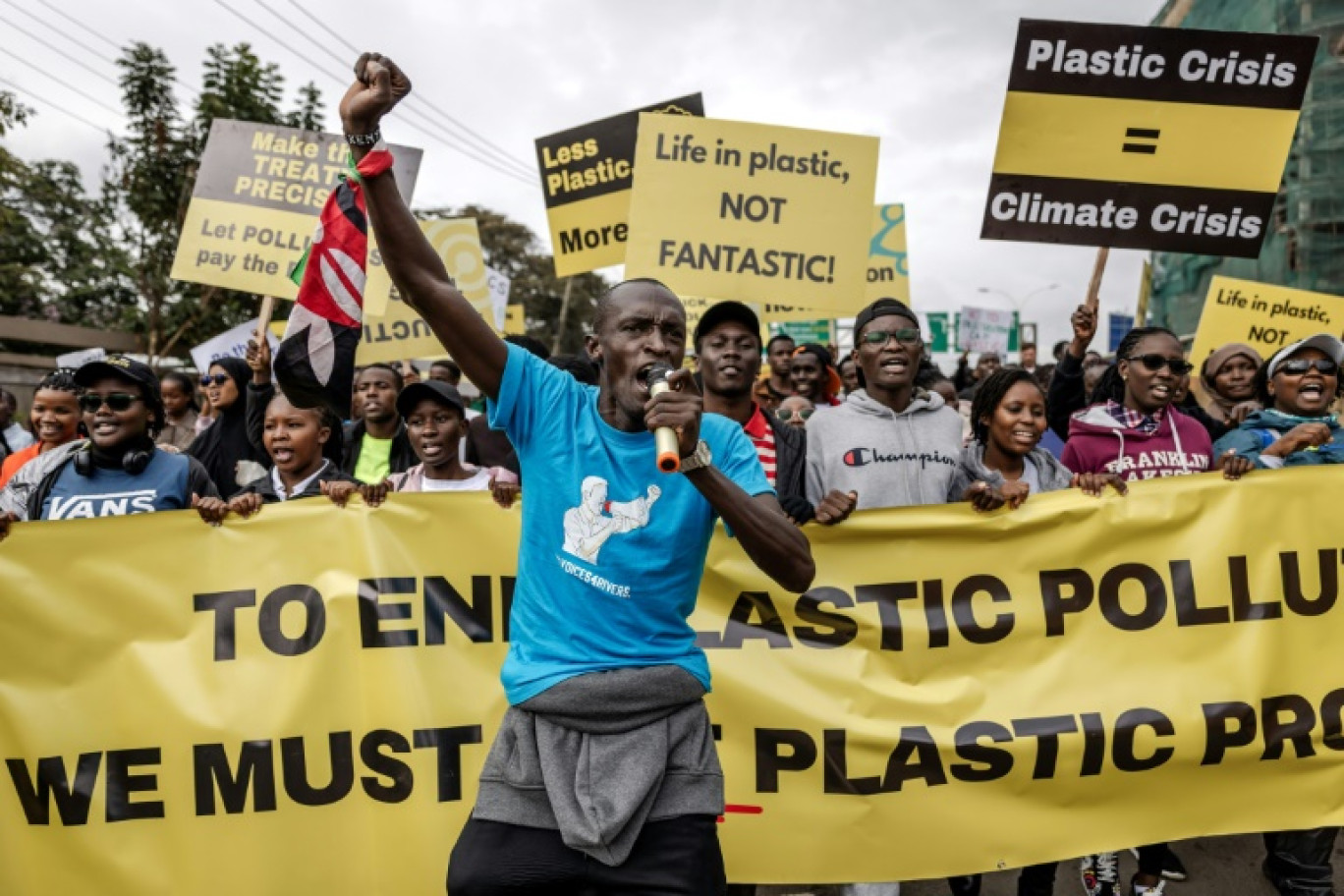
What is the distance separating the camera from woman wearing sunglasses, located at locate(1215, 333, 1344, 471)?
394 centimetres

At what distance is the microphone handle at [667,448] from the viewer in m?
1.74

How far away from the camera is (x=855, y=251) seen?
5477mm

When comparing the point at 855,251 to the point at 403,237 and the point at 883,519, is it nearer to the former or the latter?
the point at 883,519

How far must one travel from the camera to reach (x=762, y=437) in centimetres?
399

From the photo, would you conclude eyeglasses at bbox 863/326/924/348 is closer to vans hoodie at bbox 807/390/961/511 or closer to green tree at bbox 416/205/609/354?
vans hoodie at bbox 807/390/961/511

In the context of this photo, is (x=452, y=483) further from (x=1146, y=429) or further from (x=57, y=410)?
(x=1146, y=429)

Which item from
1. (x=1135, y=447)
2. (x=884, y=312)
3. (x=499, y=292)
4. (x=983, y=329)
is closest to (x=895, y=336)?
(x=884, y=312)

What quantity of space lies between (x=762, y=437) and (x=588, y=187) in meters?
3.79

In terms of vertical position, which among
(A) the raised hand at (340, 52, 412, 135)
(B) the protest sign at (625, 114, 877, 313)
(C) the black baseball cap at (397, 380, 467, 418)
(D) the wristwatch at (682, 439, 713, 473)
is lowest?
(D) the wristwatch at (682, 439, 713, 473)

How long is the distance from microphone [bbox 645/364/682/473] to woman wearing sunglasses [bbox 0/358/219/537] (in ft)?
7.51

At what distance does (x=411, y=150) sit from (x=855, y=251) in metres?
2.80

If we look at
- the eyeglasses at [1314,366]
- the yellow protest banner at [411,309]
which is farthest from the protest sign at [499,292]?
the eyeglasses at [1314,366]

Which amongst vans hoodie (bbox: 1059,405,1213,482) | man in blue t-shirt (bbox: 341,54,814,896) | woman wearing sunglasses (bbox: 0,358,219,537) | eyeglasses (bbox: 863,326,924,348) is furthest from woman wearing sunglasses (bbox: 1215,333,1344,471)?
woman wearing sunglasses (bbox: 0,358,219,537)

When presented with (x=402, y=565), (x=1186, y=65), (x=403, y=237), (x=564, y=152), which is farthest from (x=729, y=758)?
(x=564, y=152)
